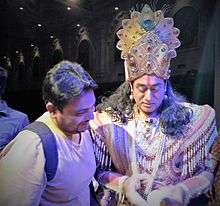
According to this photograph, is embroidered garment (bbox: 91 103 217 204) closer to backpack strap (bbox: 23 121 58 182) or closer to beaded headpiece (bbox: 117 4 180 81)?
beaded headpiece (bbox: 117 4 180 81)

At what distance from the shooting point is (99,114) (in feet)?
6.16

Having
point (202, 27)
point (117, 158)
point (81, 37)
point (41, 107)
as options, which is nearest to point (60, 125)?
point (41, 107)

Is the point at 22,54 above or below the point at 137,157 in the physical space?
above

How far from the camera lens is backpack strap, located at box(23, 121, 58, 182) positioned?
4.21 ft

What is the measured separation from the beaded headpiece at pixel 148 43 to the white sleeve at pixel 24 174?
2.34 ft

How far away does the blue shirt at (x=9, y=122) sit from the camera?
64.3 inches

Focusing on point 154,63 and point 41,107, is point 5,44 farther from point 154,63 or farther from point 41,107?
point 154,63

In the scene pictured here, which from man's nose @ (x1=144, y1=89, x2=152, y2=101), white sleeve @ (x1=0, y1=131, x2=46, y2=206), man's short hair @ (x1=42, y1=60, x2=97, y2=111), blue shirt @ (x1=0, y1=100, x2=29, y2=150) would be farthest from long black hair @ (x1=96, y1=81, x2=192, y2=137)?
white sleeve @ (x1=0, y1=131, x2=46, y2=206)

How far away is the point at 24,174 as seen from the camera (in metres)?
1.24

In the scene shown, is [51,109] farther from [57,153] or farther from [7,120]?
[7,120]

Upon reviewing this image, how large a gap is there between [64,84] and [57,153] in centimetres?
25

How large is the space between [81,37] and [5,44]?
0.38 meters

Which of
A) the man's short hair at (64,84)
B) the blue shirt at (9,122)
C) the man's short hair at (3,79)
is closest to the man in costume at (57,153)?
the man's short hair at (64,84)

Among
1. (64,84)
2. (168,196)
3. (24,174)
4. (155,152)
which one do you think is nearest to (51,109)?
(64,84)
